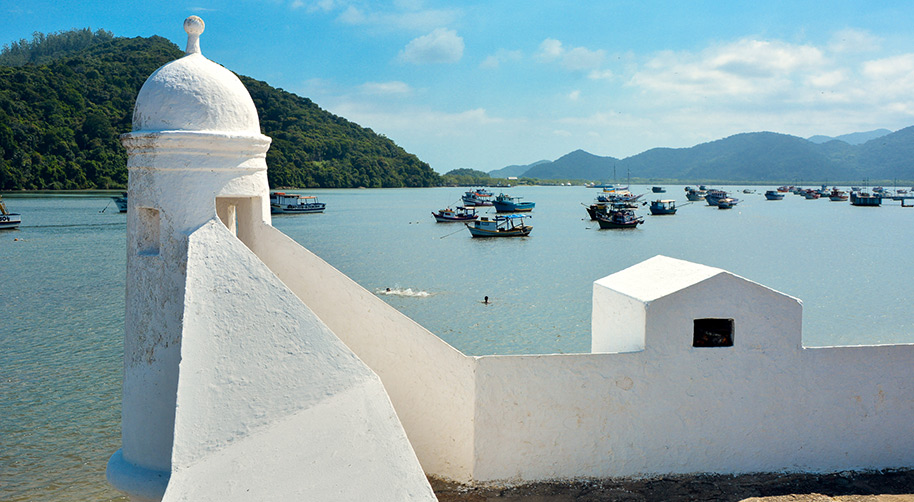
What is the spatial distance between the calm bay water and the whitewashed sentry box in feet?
26.5

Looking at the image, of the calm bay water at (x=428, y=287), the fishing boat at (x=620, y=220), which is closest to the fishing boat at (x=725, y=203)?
the calm bay water at (x=428, y=287)

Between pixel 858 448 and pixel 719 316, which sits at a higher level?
pixel 719 316

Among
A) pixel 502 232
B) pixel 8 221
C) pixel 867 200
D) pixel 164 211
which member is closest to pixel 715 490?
pixel 164 211

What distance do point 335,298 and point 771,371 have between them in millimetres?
4296

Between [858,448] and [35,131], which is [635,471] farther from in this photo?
[35,131]

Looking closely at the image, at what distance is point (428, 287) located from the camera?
31484 mm

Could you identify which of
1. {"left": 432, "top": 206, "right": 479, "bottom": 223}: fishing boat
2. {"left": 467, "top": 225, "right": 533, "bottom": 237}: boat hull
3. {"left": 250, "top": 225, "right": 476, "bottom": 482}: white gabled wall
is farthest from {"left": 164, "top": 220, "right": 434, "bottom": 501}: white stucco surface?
{"left": 432, "top": 206, "right": 479, "bottom": 223}: fishing boat

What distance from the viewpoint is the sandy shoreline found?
19.7ft

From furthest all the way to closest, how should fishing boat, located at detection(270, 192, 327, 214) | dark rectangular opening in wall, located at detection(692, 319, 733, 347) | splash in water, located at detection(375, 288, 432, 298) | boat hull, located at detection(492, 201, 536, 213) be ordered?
boat hull, located at detection(492, 201, 536, 213)
fishing boat, located at detection(270, 192, 327, 214)
splash in water, located at detection(375, 288, 432, 298)
dark rectangular opening in wall, located at detection(692, 319, 733, 347)

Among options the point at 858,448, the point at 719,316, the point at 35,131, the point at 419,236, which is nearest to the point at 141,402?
the point at 719,316

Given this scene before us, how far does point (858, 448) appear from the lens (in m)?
6.59

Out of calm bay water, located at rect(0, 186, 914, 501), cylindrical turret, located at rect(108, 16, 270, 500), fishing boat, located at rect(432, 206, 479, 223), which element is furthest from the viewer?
fishing boat, located at rect(432, 206, 479, 223)

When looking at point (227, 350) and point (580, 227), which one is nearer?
point (227, 350)

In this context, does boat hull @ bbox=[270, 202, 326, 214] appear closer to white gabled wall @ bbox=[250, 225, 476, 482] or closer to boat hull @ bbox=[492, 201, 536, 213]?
boat hull @ bbox=[492, 201, 536, 213]
